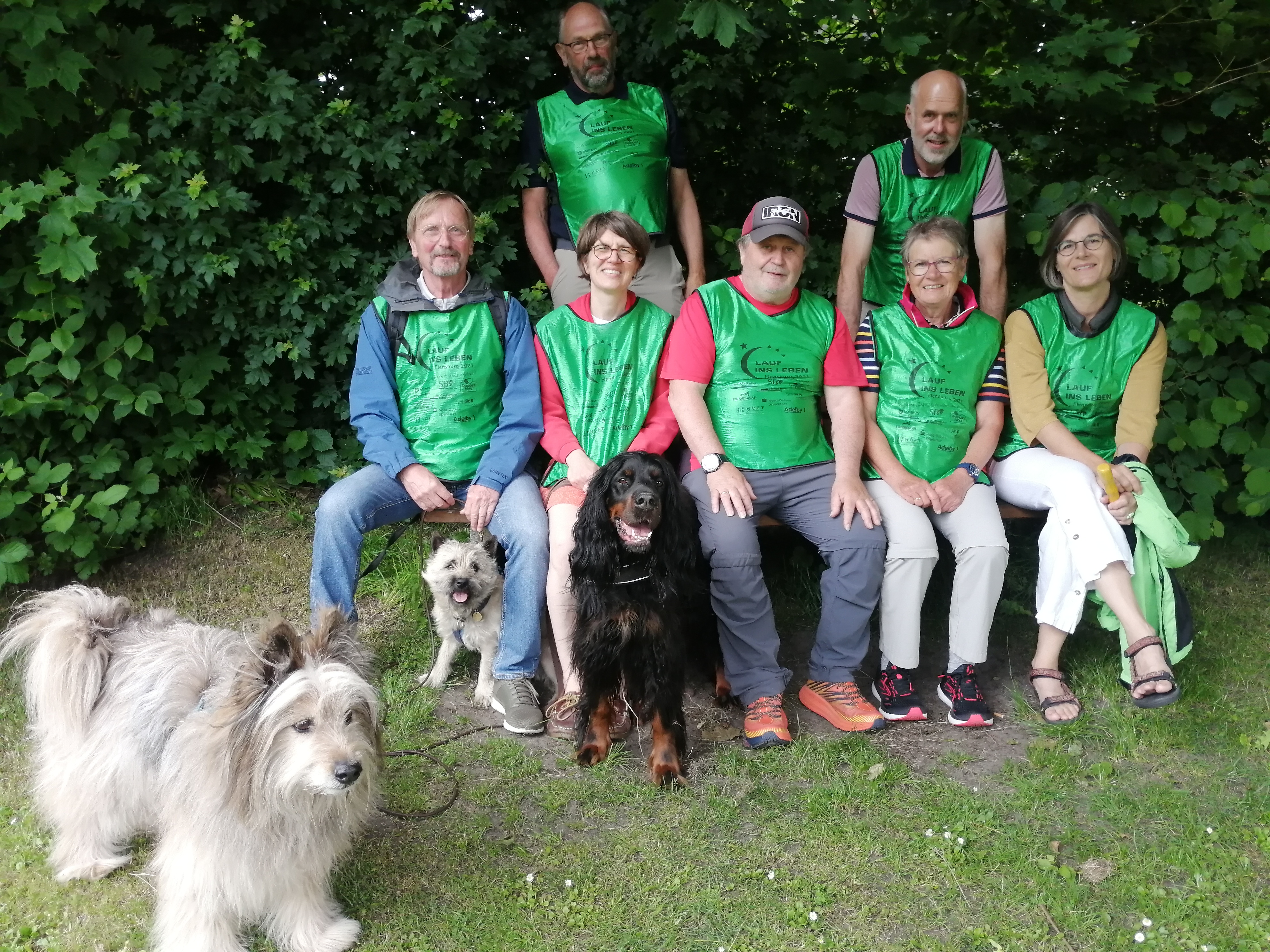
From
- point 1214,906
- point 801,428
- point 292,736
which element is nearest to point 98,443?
point 292,736

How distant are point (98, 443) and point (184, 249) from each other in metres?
0.90

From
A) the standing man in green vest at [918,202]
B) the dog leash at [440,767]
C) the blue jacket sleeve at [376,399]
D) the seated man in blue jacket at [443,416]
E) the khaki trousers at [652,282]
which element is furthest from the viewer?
the khaki trousers at [652,282]

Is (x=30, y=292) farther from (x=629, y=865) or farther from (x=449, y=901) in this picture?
(x=629, y=865)

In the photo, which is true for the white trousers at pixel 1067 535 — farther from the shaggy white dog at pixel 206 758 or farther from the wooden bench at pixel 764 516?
the shaggy white dog at pixel 206 758

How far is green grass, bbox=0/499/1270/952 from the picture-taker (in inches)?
105

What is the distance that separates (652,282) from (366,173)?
143 cm

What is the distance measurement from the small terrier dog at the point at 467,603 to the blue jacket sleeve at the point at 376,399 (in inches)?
14.9

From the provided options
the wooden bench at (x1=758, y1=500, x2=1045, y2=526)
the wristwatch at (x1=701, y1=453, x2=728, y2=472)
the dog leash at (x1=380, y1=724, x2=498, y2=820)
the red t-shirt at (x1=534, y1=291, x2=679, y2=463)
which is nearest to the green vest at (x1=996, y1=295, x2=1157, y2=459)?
the wooden bench at (x1=758, y1=500, x2=1045, y2=526)

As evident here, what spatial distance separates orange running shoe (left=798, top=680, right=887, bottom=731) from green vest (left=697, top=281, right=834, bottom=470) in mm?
830

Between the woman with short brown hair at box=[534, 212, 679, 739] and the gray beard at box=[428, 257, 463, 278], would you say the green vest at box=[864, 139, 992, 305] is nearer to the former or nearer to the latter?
the woman with short brown hair at box=[534, 212, 679, 739]

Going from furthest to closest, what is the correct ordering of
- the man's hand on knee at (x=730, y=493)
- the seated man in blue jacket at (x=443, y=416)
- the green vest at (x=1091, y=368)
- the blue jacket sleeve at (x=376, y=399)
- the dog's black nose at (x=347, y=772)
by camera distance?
the green vest at (x=1091, y=368)
the blue jacket sleeve at (x=376, y=399)
the seated man in blue jacket at (x=443, y=416)
the man's hand on knee at (x=730, y=493)
the dog's black nose at (x=347, y=772)

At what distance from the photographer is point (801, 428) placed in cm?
383

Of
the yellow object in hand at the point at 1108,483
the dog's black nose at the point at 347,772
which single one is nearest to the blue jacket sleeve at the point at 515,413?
the dog's black nose at the point at 347,772

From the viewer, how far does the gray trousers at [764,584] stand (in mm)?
3613
